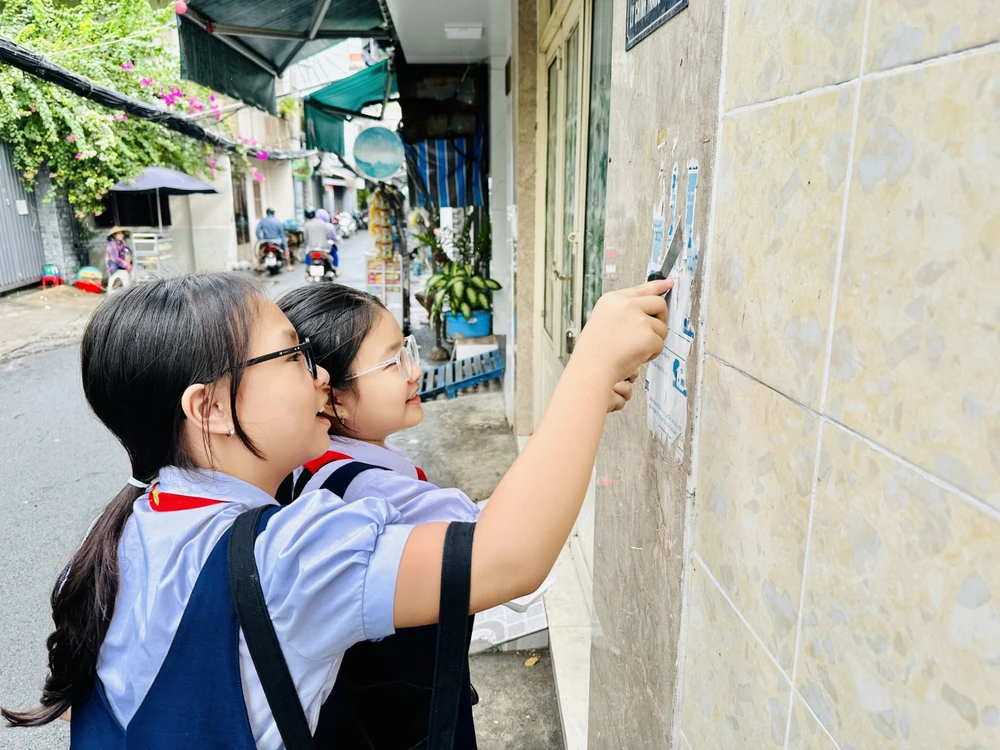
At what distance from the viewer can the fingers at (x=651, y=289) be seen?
Result: 3.12 feet

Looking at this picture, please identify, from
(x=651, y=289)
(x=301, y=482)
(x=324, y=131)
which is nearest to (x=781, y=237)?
(x=651, y=289)

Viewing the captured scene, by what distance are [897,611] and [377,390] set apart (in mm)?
930

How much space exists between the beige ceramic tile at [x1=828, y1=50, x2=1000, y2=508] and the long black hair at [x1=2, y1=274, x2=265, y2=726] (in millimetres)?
770

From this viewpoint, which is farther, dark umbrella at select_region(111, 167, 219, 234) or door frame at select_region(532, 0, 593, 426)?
dark umbrella at select_region(111, 167, 219, 234)

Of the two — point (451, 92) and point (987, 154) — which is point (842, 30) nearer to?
point (987, 154)

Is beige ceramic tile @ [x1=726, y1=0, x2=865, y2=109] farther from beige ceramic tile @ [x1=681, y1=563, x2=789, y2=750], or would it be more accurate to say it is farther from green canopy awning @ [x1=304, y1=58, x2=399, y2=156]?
green canopy awning @ [x1=304, y1=58, x2=399, y2=156]

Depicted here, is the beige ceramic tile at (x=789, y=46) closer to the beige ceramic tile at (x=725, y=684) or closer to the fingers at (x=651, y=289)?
the fingers at (x=651, y=289)

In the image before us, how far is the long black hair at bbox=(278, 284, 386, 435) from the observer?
49.3 inches

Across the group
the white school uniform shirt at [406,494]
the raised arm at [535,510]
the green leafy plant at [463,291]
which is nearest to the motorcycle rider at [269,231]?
the green leafy plant at [463,291]

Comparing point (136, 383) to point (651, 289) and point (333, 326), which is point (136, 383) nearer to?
point (333, 326)

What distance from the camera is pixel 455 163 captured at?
24.3 ft

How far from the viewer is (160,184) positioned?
12680mm

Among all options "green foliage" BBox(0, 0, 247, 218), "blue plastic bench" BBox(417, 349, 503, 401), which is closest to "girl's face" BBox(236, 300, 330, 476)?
"blue plastic bench" BBox(417, 349, 503, 401)

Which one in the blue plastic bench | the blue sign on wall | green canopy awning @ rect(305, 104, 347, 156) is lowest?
the blue plastic bench
